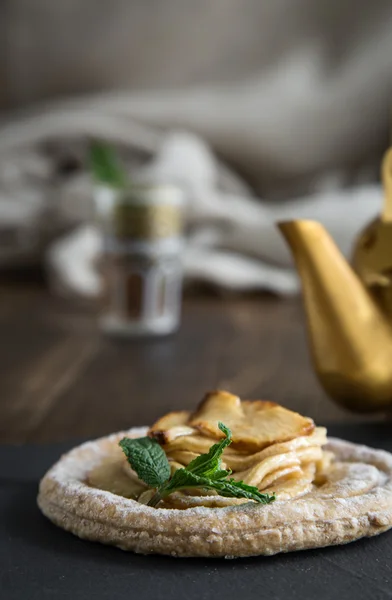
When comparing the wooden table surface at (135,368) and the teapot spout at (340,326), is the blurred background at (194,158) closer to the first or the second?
the wooden table surface at (135,368)

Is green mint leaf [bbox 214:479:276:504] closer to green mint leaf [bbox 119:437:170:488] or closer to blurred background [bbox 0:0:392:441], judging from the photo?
green mint leaf [bbox 119:437:170:488]

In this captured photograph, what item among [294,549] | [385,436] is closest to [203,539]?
[294,549]

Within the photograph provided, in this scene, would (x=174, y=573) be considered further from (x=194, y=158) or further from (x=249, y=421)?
(x=194, y=158)

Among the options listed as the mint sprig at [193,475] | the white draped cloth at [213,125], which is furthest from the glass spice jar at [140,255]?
the mint sprig at [193,475]

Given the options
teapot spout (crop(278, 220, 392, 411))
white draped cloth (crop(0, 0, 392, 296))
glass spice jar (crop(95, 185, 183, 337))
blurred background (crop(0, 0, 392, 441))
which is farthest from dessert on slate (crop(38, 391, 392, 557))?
white draped cloth (crop(0, 0, 392, 296))

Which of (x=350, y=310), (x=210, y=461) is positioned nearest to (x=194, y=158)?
(x=350, y=310)

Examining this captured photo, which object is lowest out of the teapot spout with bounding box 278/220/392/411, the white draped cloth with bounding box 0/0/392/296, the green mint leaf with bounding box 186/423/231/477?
the green mint leaf with bounding box 186/423/231/477
